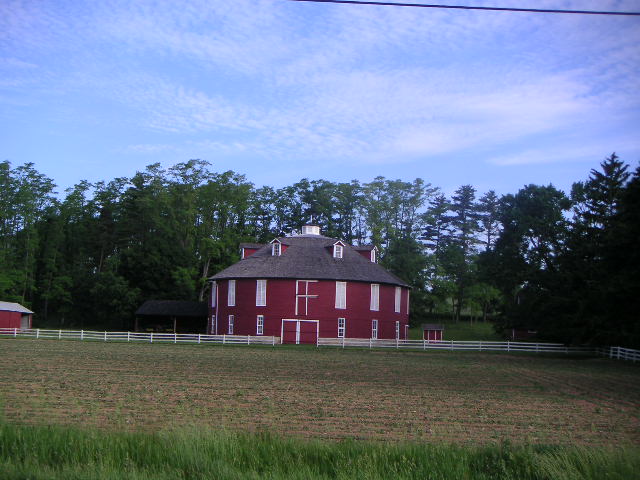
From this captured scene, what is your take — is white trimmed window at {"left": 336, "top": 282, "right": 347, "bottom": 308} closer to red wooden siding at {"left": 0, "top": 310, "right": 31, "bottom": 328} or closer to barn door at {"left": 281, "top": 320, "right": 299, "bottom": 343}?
barn door at {"left": 281, "top": 320, "right": 299, "bottom": 343}

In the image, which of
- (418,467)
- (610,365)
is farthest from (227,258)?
(418,467)

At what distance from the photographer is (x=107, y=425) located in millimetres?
13797

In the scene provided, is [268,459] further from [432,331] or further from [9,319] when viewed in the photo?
[9,319]

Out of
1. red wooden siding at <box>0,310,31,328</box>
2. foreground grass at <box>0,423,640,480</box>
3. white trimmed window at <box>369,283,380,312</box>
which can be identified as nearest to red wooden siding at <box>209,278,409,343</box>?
white trimmed window at <box>369,283,380,312</box>

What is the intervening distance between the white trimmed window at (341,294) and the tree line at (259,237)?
51.5 feet

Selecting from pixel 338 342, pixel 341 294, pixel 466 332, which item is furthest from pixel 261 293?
pixel 466 332

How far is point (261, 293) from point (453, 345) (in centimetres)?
1573

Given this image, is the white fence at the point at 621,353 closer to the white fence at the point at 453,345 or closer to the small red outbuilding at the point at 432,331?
the white fence at the point at 453,345

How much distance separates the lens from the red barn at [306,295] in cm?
5469

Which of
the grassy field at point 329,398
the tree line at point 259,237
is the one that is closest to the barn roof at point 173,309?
the tree line at point 259,237

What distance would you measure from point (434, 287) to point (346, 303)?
23.6 metres

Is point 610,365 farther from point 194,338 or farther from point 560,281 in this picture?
point 194,338

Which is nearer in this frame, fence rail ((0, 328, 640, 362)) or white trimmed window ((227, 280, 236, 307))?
fence rail ((0, 328, 640, 362))

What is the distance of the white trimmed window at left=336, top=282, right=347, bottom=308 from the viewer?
181 feet
